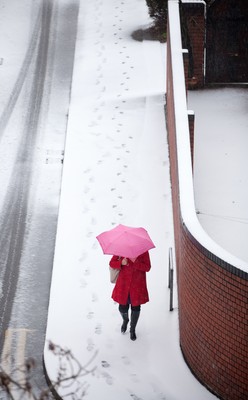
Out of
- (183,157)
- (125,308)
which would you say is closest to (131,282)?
(125,308)

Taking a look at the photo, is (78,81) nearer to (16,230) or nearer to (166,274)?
(16,230)

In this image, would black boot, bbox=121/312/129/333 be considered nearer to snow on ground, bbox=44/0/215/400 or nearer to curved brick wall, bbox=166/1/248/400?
snow on ground, bbox=44/0/215/400

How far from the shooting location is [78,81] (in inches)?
837

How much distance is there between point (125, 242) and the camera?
39.5 feet

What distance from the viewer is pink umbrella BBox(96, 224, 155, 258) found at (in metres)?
11.9

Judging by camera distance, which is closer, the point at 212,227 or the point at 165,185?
the point at 212,227

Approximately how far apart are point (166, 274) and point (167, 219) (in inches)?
68.0

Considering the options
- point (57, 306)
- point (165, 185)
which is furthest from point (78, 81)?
point (57, 306)

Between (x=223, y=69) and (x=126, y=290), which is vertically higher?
(x=223, y=69)

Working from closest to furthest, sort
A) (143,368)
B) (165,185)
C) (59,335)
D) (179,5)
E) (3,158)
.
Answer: (143,368) < (59,335) < (165,185) < (3,158) < (179,5)

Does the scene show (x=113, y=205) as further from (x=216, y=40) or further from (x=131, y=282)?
(x=216, y=40)

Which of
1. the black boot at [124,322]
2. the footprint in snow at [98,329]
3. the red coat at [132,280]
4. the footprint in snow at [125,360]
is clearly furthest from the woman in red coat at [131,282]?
the footprint in snow at [98,329]

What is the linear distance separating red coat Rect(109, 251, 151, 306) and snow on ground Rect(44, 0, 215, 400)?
699 mm

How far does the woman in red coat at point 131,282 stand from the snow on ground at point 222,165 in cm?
254
